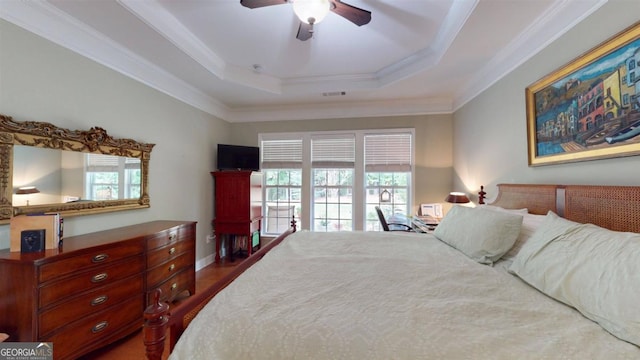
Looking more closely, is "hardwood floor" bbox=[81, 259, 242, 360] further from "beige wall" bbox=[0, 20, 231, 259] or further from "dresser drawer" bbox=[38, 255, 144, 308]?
"beige wall" bbox=[0, 20, 231, 259]

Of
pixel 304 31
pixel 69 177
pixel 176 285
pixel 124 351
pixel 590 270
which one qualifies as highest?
pixel 304 31

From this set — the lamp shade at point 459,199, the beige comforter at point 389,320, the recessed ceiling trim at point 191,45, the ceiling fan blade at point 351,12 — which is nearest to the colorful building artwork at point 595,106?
the beige comforter at point 389,320

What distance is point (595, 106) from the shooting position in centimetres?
151

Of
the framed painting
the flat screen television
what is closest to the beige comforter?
the framed painting

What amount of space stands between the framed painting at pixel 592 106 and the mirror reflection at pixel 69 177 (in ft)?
12.8

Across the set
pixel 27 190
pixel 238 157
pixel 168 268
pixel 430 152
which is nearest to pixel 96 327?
pixel 168 268

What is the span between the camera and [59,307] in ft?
5.03

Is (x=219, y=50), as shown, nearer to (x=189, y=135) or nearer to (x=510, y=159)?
(x=189, y=135)

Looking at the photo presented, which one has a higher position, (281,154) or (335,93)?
(335,93)

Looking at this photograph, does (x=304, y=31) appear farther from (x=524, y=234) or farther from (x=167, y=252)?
(x=167, y=252)

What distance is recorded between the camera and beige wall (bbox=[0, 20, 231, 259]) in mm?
1722

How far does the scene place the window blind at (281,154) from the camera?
13.9 feet

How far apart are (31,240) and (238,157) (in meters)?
2.63

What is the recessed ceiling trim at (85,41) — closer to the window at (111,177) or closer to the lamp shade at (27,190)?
the window at (111,177)
